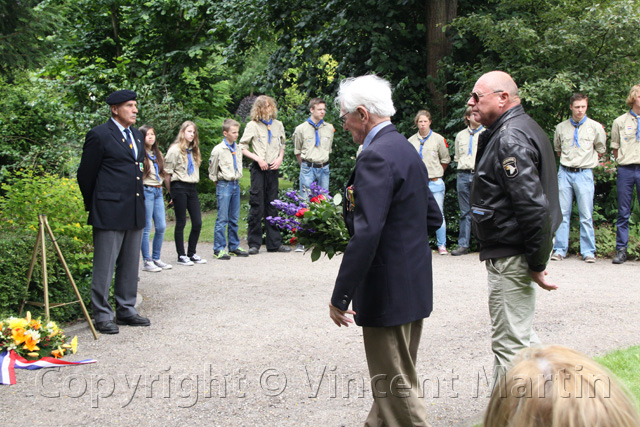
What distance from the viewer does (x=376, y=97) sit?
144 inches

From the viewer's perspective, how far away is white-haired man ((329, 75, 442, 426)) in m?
3.42

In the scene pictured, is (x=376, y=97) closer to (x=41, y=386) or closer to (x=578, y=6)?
(x=41, y=386)

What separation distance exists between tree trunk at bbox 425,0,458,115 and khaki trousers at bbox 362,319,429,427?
1006 centimetres

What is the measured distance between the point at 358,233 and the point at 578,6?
9740 millimetres

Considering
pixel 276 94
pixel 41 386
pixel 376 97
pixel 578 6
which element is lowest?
pixel 41 386

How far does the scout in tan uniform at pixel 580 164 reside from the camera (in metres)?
10.3

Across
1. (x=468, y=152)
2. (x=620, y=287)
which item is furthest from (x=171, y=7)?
(x=620, y=287)

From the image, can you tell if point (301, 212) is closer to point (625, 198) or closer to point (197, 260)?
point (197, 260)

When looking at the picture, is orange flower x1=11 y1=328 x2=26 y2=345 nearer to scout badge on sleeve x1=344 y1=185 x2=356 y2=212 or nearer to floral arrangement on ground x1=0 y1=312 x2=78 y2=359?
floral arrangement on ground x1=0 y1=312 x2=78 y2=359

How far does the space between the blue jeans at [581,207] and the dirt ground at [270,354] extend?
1.05 m

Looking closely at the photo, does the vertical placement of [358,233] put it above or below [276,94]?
below

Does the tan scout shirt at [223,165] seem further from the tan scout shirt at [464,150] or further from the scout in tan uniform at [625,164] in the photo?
the scout in tan uniform at [625,164]

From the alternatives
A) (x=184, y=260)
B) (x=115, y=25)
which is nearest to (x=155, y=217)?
(x=184, y=260)

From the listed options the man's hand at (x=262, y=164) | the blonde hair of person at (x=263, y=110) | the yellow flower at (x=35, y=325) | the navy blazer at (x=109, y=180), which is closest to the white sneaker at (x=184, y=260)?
the man's hand at (x=262, y=164)
